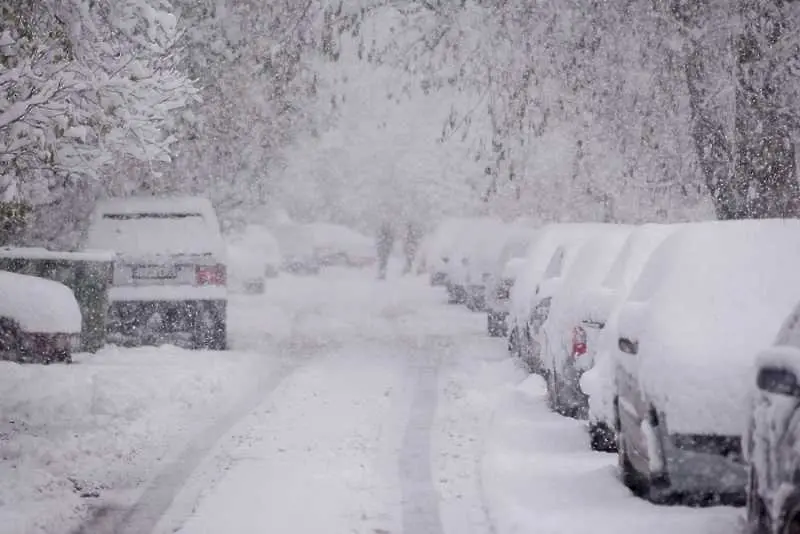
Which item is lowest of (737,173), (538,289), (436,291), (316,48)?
(436,291)

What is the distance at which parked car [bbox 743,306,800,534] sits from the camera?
5.76 metres

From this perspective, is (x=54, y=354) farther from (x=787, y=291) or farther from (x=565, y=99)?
(x=787, y=291)

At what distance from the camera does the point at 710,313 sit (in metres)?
8.38

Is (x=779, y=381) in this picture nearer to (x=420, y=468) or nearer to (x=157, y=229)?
(x=420, y=468)

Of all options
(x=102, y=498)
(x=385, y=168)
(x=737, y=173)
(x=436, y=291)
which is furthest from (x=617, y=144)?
(x=385, y=168)

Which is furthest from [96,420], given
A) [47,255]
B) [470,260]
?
[470,260]

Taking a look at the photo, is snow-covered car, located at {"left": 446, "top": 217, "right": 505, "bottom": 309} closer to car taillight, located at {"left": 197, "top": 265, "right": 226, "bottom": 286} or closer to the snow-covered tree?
car taillight, located at {"left": 197, "top": 265, "right": 226, "bottom": 286}

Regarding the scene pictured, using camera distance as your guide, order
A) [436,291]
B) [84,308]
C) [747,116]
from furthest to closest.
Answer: [436,291] → [84,308] → [747,116]

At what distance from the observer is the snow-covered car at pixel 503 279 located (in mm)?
A: 21312

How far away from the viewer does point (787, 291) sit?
858 centimetres

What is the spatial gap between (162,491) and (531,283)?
8709mm

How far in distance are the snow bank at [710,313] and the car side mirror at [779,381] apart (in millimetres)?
1342

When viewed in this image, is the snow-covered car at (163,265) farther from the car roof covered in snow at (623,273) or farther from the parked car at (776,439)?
the parked car at (776,439)

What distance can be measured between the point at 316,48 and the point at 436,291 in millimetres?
27831
